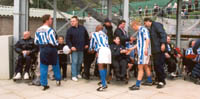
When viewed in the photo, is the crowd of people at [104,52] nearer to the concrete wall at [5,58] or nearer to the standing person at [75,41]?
the standing person at [75,41]

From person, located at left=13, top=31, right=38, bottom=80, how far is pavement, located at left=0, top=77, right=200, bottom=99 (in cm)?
30

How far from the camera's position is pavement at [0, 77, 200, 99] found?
14.8 feet

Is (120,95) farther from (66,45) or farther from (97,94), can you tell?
(66,45)

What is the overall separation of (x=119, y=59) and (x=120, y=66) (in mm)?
202

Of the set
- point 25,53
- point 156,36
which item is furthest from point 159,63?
point 25,53

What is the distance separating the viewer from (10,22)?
1424 centimetres

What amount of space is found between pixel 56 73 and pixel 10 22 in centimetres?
1055

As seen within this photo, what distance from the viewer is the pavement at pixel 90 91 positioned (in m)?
4.51

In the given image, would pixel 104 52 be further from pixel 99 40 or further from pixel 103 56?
pixel 99 40

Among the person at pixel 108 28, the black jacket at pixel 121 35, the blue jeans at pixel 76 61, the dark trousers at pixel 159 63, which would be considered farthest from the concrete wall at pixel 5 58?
the dark trousers at pixel 159 63

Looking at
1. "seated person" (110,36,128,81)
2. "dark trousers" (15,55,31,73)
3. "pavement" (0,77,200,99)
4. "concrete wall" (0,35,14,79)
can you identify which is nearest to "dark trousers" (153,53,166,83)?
"pavement" (0,77,200,99)

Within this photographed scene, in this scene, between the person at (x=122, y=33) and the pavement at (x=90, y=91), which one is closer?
the pavement at (x=90, y=91)

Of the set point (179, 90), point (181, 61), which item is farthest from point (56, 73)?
point (181, 61)

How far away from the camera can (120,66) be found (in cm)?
533
